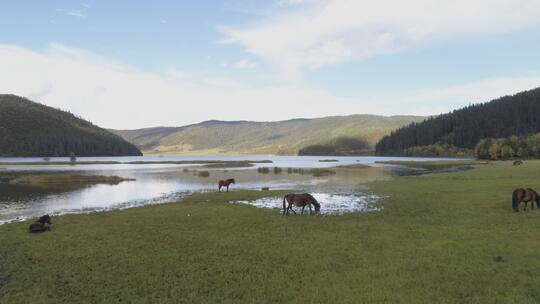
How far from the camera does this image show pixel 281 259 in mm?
15188

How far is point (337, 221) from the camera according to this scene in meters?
23.1

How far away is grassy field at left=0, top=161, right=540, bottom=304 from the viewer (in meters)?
11.7

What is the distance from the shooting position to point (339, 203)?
32625 mm

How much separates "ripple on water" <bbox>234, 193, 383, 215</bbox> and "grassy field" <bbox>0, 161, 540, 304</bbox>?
3.60m

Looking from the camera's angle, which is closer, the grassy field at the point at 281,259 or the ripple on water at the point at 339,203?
the grassy field at the point at 281,259

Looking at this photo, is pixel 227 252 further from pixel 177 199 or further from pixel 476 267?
pixel 177 199

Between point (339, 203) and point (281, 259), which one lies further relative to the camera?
point (339, 203)

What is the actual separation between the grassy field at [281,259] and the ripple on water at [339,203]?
360 cm

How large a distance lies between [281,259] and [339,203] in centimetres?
1826

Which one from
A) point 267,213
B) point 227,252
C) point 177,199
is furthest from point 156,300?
point 177,199

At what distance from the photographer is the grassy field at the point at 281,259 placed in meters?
11.7

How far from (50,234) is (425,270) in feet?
62.3

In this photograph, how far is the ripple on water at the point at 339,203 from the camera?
28406 mm

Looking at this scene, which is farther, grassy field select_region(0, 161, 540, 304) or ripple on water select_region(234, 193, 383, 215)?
ripple on water select_region(234, 193, 383, 215)
